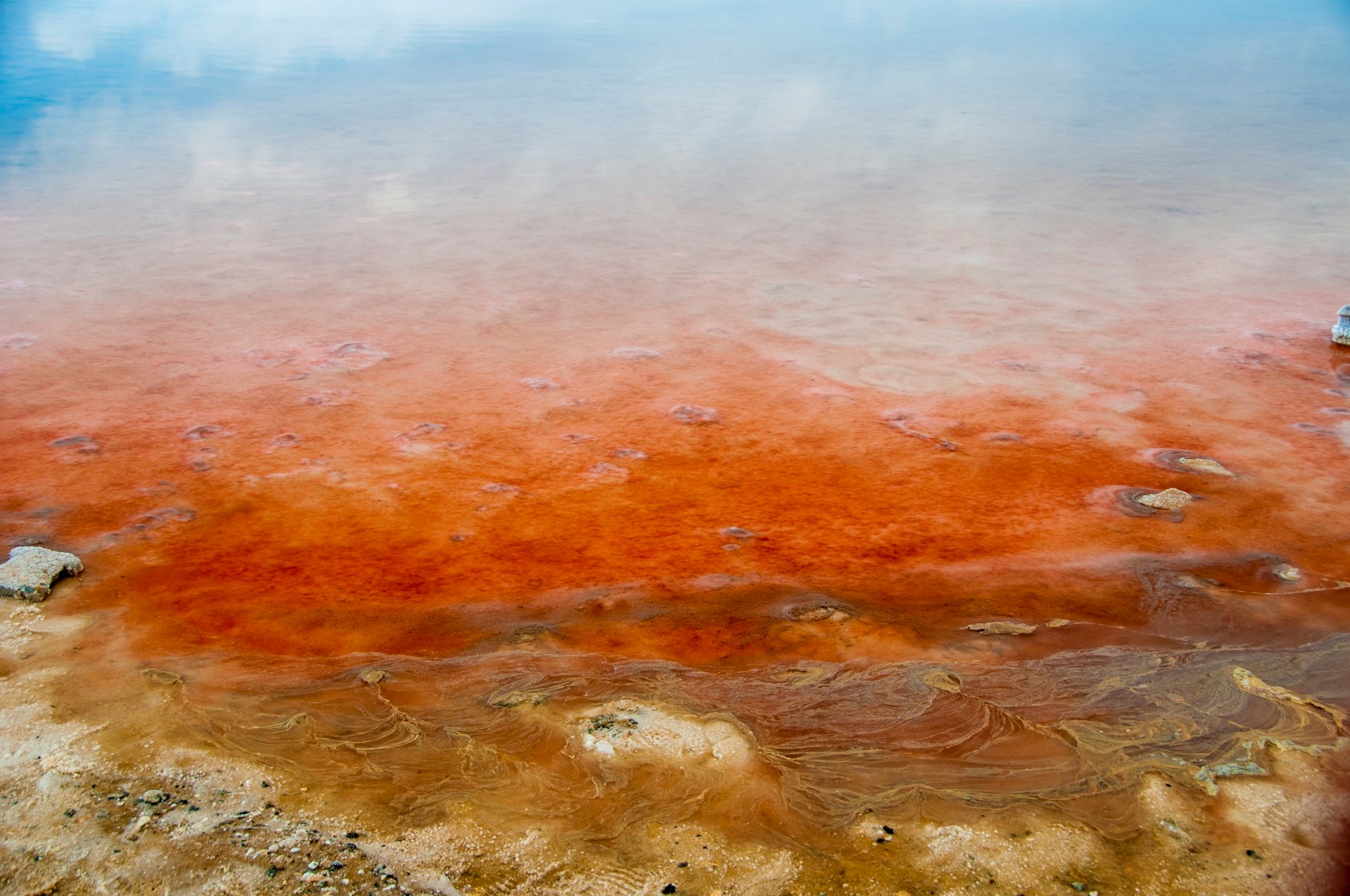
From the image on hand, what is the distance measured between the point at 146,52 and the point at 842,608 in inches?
689

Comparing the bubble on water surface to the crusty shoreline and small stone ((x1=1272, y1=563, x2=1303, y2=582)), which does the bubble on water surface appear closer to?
small stone ((x1=1272, y1=563, x2=1303, y2=582))

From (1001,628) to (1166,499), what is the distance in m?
1.28

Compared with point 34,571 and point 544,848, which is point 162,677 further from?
point 544,848

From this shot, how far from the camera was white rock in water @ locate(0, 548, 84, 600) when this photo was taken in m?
3.54

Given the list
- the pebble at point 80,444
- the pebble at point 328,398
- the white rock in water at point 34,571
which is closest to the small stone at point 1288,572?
the pebble at point 328,398

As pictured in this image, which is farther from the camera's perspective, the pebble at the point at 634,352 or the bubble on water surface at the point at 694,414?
the pebble at the point at 634,352

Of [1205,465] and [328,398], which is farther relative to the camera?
[328,398]

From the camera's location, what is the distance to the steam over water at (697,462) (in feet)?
9.82

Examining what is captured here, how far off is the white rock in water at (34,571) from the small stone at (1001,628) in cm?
324

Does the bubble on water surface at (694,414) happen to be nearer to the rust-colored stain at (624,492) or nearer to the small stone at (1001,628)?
the rust-colored stain at (624,492)

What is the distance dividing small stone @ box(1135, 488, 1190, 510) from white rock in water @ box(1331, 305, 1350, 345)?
2354mm

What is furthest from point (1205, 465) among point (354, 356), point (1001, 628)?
point (354, 356)

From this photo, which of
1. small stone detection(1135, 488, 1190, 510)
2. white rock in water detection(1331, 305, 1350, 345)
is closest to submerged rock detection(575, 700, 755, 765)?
small stone detection(1135, 488, 1190, 510)

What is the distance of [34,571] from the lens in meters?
3.62
